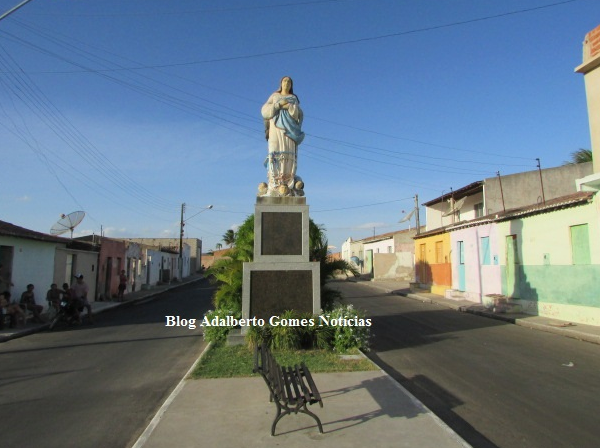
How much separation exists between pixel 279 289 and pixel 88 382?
3565 mm

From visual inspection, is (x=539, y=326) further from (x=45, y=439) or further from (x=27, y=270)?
(x=27, y=270)

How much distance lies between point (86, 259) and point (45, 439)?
18.0m

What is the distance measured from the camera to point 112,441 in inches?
167

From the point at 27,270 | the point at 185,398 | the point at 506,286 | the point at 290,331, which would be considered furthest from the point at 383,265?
the point at 185,398

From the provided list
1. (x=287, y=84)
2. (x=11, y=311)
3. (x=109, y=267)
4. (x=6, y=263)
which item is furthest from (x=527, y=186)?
(x=6, y=263)

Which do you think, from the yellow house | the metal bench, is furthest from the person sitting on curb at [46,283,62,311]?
the yellow house

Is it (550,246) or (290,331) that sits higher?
(550,246)

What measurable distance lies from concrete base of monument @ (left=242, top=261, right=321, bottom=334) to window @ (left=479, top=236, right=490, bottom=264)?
1180 cm

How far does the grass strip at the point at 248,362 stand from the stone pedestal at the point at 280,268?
0.74 meters

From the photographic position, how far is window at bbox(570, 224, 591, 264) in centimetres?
1218

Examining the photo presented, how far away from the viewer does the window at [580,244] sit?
1218 cm

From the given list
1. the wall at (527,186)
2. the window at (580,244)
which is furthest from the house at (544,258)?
the wall at (527,186)

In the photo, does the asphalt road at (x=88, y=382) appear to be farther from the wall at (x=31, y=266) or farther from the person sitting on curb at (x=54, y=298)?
the wall at (x=31, y=266)

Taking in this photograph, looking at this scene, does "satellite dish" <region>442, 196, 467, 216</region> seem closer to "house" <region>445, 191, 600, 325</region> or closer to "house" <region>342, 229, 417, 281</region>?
"house" <region>445, 191, 600, 325</region>
